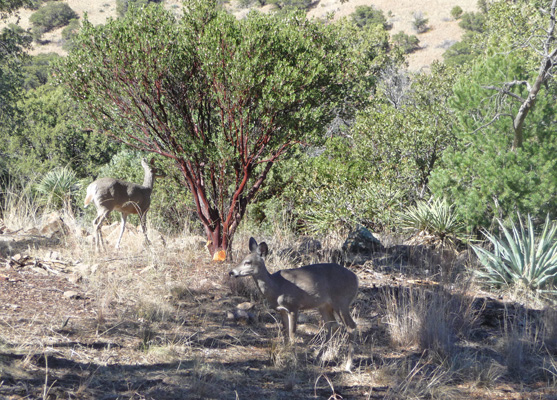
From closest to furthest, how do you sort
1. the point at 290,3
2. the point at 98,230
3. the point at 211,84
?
the point at 211,84, the point at 98,230, the point at 290,3

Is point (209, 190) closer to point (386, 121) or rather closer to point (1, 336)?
point (1, 336)

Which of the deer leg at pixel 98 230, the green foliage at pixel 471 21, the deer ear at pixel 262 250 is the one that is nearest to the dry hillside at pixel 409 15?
the green foliage at pixel 471 21

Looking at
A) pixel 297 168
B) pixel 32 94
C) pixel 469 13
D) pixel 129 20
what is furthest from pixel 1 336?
pixel 469 13

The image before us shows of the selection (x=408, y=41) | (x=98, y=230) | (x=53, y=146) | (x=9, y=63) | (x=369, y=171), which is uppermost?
(x=408, y=41)

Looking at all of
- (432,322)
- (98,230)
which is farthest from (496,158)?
(98,230)

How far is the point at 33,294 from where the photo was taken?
23.4 ft

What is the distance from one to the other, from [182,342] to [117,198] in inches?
178

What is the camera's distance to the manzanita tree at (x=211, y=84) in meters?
8.17

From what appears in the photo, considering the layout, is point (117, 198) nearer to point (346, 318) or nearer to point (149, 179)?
point (149, 179)

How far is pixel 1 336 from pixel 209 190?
197 inches

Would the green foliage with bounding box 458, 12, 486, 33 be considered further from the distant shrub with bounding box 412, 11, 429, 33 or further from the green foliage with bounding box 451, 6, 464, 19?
the distant shrub with bounding box 412, 11, 429, 33

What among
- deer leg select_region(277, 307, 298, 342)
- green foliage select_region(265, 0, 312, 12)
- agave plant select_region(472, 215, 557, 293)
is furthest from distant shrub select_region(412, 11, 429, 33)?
deer leg select_region(277, 307, 298, 342)

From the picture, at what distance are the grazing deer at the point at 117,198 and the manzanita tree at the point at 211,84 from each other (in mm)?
1076

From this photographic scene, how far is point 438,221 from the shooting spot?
12.6m
